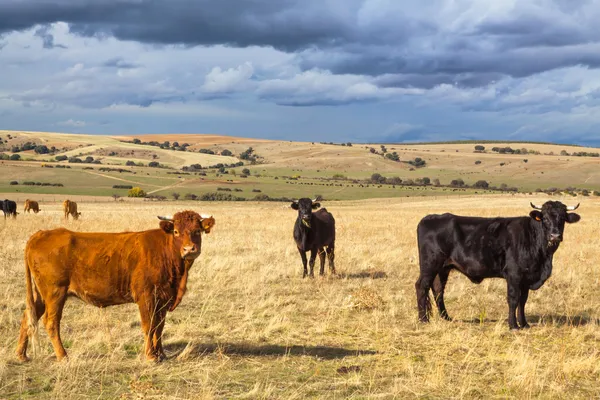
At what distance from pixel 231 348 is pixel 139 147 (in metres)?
157

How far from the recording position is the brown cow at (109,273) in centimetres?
808

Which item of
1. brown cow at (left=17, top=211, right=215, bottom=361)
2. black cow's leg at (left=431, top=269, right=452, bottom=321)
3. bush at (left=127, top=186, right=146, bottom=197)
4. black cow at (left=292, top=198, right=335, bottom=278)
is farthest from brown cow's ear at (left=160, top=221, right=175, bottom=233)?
bush at (left=127, top=186, right=146, bottom=197)

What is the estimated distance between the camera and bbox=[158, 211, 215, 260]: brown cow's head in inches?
318

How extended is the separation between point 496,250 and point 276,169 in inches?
4537

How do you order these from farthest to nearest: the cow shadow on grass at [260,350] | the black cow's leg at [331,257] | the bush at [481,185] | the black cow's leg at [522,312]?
the bush at [481,185], the black cow's leg at [331,257], the black cow's leg at [522,312], the cow shadow on grass at [260,350]

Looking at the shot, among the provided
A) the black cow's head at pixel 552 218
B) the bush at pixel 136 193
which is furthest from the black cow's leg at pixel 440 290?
the bush at pixel 136 193

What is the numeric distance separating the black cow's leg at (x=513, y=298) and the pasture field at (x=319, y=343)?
28 cm

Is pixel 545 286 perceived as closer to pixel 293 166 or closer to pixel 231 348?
pixel 231 348

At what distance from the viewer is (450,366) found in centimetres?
822

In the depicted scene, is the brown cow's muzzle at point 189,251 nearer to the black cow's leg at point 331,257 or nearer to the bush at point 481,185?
the black cow's leg at point 331,257

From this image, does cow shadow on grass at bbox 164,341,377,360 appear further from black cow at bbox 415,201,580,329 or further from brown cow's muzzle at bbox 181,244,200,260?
black cow at bbox 415,201,580,329

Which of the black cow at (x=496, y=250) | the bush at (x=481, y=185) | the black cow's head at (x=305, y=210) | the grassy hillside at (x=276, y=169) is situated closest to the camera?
the black cow at (x=496, y=250)

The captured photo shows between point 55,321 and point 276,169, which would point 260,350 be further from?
point 276,169

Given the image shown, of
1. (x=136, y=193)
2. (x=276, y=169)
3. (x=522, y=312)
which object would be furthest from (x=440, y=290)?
(x=276, y=169)
